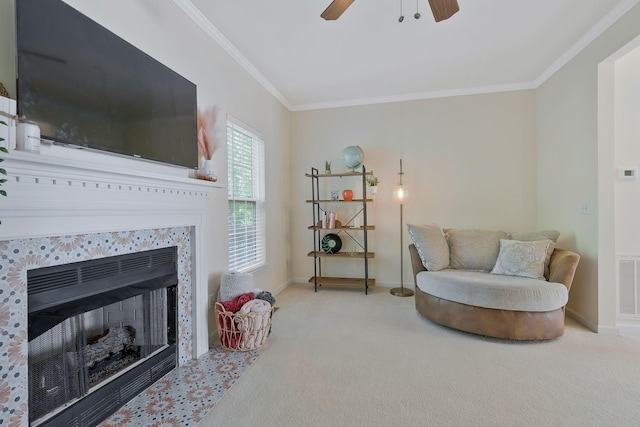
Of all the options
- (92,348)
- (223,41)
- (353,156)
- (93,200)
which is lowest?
(92,348)

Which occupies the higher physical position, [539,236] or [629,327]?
[539,236]

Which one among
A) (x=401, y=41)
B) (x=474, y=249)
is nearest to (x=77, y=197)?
(x=401, y=41)

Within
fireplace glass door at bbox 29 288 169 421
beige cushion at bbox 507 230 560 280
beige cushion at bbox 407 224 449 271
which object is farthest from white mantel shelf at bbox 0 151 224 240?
beige cushion at bbox 507 230 560 280

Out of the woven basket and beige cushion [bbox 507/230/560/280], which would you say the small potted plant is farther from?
the woven basket

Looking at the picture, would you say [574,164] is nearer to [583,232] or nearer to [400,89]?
[583,232]

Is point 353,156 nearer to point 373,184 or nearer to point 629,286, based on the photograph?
point 373,184

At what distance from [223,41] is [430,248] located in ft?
9.54

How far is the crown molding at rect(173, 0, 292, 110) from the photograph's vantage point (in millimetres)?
2281

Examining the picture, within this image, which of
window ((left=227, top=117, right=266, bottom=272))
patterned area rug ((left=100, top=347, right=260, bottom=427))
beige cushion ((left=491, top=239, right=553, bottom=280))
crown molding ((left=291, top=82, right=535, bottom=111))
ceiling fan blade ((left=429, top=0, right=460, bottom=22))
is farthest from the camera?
crown molding ((left=291, top=82, right=535, bottom=111))

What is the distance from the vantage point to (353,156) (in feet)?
13.4

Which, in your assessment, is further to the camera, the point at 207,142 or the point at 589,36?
the point at 589,36

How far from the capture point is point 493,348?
94.6 inches

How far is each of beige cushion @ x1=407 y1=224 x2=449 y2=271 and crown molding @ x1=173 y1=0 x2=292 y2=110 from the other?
2.47 meters

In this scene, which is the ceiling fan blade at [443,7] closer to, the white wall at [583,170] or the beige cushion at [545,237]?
the white wall at [583,170]
